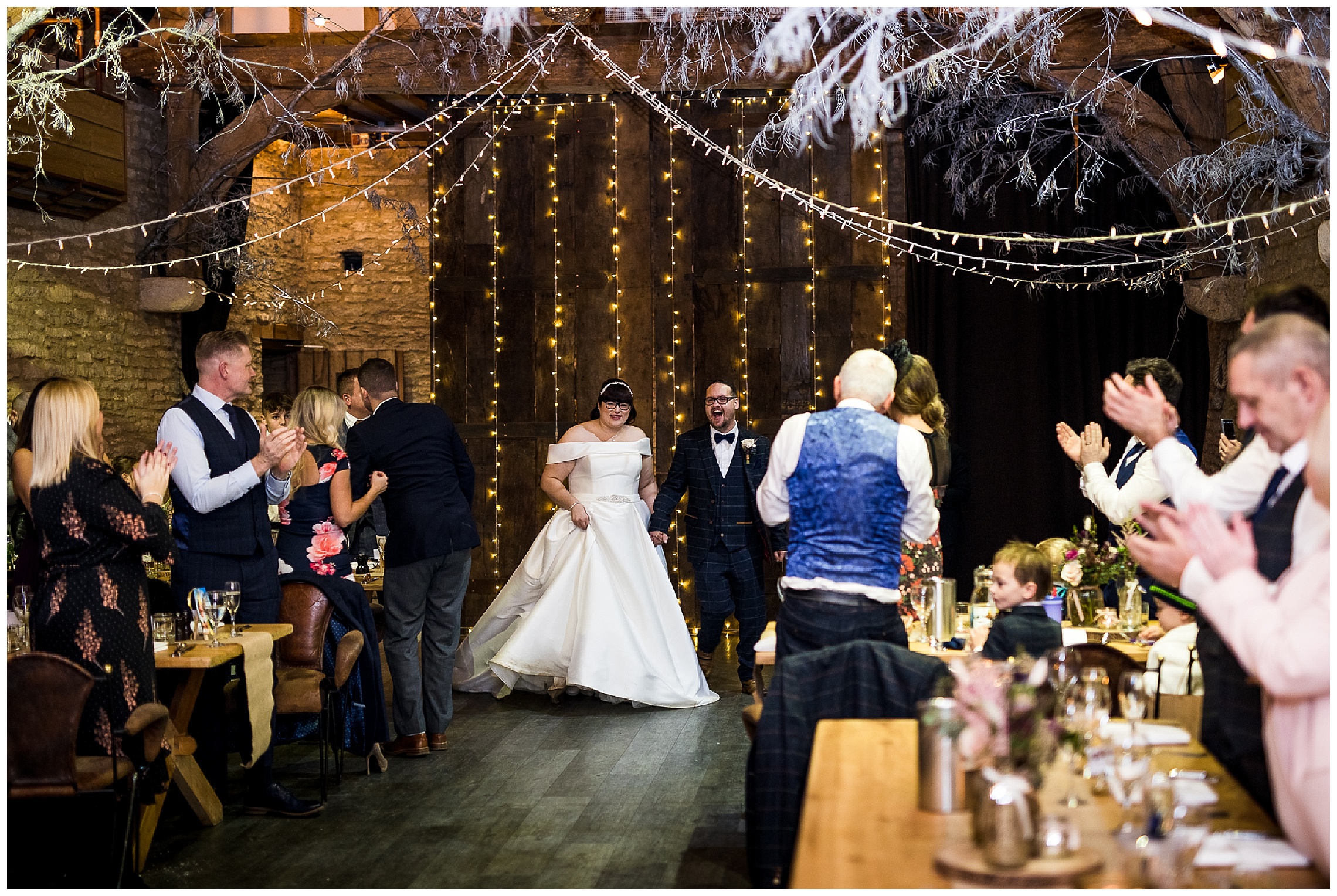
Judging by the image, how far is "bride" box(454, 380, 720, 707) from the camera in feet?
21.3

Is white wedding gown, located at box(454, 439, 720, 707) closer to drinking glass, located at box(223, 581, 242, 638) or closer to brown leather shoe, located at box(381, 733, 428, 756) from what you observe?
brown leather shoe, located at box(381, 733, 428, 756)

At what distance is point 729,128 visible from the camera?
8859 millimetres

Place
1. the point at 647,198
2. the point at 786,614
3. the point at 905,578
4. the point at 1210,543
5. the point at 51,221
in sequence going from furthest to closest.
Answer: the point at 647,198
the point at 51,221
the point at 905,578
the point at 786,614
the point at 1210,543

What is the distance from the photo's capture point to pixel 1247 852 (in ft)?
6.30

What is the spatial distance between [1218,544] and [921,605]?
2.25 meters

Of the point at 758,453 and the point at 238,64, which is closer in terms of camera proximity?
the point at 758,453

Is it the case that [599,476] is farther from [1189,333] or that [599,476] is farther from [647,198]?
[1189,333]

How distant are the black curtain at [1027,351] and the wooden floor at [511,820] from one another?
3.34 metres

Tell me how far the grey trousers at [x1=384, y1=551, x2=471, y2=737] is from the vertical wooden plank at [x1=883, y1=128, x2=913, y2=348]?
4.06 meters

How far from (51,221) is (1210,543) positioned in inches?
288

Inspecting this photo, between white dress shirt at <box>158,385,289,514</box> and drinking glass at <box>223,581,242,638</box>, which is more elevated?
white dress shirt at <box>158,385,289,514</box>

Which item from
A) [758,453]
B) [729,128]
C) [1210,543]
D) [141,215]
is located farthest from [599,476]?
[1210,543]

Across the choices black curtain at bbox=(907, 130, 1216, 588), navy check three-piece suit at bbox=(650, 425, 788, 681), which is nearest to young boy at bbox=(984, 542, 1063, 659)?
navy check three-piece suit at bbox=(650, 425, 788, 681)

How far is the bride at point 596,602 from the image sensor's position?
6.48 metres
